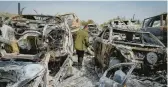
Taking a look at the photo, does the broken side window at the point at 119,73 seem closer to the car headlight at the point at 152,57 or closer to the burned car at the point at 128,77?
the burned car at the point at 128,77

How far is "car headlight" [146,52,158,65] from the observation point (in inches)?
283

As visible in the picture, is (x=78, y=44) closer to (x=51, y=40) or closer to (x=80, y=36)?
(x=80, y=36)

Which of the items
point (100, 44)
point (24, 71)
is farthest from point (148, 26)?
point (24, 71)

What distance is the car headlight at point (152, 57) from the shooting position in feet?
23.6

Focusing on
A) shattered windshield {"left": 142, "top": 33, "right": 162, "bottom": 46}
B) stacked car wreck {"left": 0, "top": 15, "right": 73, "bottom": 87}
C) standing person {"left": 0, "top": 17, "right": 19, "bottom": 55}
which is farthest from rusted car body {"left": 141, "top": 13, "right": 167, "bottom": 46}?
standing person {"left": 0, "top": 17, "right": 19, "bottom": 55}

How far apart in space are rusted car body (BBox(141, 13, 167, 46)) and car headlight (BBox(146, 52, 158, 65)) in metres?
2.70

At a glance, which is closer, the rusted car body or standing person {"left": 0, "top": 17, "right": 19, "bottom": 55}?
standing person {"left": 0, "top": 17, "right": 19, "bottom": 55}

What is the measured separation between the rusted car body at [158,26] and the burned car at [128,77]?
A: 2.68 m

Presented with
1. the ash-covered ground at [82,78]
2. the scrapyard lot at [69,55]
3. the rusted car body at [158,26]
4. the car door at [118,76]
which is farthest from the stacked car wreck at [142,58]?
the rusted car body at [158,26]

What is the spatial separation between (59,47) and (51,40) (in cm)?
30

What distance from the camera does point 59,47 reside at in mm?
7117

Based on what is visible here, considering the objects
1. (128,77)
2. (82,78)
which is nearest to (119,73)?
(128,77)

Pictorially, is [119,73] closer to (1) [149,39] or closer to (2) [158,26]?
(1) [149,39]

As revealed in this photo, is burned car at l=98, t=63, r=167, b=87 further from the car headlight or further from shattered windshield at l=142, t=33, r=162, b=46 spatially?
shattered windshield at l=142, t=33, r=162, b=46
